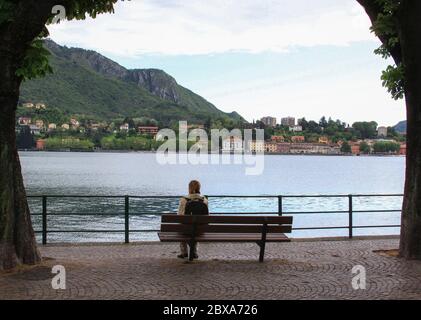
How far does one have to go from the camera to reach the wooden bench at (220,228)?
9.05 metres

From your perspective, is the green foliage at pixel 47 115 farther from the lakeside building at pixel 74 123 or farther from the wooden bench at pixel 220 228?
the wooden bench at pixel 220 228

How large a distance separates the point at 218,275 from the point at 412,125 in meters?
4.50

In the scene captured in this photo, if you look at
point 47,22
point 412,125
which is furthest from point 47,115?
point 412,125

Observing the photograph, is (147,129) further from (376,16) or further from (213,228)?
(213,228)

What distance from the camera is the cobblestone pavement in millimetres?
7203

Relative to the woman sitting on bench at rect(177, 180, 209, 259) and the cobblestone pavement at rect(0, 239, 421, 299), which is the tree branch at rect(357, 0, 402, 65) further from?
the woman sitting on bench at rect(177, 180, 209, 259)

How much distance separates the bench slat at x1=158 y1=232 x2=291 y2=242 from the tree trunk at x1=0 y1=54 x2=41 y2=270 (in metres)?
2.24

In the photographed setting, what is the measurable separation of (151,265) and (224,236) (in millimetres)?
1312

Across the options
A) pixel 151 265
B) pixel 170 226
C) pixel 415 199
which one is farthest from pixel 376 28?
pixel 151 265

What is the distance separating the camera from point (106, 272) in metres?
8.51

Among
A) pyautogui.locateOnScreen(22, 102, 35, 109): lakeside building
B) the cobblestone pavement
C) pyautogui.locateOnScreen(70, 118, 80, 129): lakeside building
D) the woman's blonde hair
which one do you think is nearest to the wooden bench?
the cobblestone pavement

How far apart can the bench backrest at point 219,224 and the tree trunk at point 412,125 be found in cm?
230

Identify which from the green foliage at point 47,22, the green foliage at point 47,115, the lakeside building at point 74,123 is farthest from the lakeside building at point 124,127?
the green foliage at point 47,22
